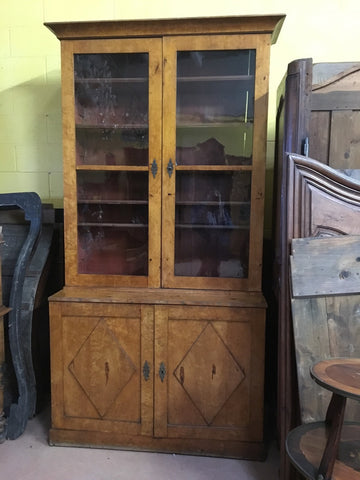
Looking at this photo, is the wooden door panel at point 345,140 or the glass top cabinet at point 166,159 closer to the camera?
the wooden door panel at point 345,140

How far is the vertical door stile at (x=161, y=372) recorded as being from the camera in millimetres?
1707

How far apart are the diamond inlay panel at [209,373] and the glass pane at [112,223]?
47 centimetres

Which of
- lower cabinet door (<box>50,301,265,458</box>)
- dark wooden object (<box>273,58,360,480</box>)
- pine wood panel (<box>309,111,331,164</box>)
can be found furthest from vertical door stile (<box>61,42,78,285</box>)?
pine wood panel (<box>309,111,331,164</box>)

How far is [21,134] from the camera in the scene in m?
2.28

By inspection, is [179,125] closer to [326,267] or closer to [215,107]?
[215,107]

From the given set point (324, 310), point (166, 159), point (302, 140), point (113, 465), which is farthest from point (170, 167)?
point (113, 465)

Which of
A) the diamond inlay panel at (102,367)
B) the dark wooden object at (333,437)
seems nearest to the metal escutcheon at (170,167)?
the diamond inlay panel at (102,367)

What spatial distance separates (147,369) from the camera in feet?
5.68

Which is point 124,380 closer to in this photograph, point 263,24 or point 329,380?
point 329,380

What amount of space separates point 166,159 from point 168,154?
0.03 metres

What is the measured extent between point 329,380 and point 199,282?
919 mm

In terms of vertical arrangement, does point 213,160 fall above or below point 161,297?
above

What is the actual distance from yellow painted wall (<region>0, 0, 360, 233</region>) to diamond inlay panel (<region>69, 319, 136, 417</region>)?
0.98 m

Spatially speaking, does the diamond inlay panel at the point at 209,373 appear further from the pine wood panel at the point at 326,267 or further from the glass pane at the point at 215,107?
the glass pane at the point at 215,107
